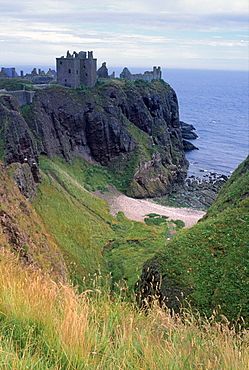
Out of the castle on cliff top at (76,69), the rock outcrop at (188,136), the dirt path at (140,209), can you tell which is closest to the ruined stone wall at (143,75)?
the castle on cliff top at (76,69)

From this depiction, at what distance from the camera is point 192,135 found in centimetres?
13238

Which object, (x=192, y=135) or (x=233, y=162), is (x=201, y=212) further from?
(x=192, y=135)

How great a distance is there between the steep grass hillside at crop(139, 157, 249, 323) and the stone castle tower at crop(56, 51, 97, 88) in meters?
58.6

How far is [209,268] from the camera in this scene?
1897 centimetres

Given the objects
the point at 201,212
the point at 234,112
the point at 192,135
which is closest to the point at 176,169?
the point at 201,212

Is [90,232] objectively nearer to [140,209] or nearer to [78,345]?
[140,209]

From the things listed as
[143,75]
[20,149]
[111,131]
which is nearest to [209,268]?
[20,149]

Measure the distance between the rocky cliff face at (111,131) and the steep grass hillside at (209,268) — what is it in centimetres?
3872

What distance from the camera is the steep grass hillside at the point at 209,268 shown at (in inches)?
664

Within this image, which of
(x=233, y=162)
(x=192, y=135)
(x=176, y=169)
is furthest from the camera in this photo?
(x=192, y=135)

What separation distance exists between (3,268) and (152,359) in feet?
14.0

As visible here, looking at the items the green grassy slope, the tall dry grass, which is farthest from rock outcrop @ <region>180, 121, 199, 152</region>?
the tall dry grass

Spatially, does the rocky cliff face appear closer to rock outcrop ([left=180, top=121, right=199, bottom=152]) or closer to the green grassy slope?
the green grassy slope

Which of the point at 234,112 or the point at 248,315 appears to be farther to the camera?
the point at 234,112
